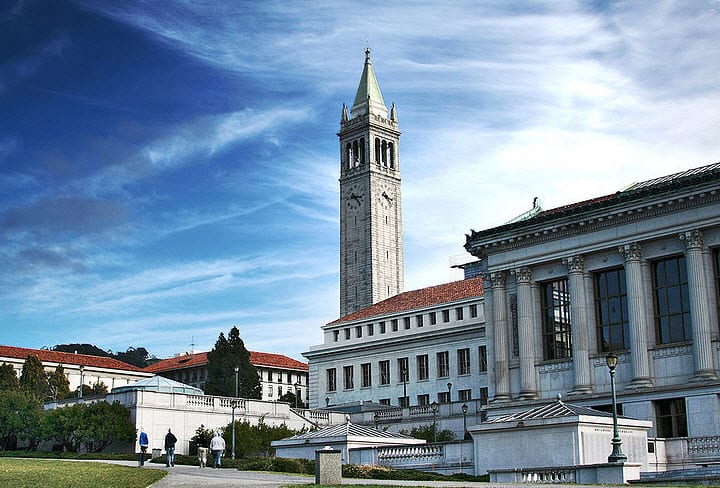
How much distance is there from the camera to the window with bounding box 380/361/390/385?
9762 cm

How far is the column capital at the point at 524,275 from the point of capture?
6075 cm

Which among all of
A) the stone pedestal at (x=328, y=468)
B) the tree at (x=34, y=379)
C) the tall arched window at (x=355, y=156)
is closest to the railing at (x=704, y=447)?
the stone pedestal at (x=328, y=468)

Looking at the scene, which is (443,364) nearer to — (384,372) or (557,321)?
(384,372)

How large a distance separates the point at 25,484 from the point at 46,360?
394 ft

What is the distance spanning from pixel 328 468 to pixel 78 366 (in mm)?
123014

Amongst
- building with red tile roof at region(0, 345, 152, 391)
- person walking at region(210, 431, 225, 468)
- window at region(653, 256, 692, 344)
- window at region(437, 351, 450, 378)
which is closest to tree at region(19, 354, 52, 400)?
building with red tile roof at region(0, 345, 152, 391)

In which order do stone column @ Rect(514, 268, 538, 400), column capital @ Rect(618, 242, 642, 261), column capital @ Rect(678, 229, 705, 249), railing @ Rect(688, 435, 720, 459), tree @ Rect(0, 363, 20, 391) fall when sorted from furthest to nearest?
tree @ Rect(0, 363, 20, 391)
stone column @ Rect(514, 268, 538, 400)
column capital @ Rect(618, 242, 642, 261)
column capital @ Rect(678, 229, 705, 249)
railing @ Rect(688, 435, 720, 459)

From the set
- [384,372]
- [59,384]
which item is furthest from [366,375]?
[59,384]

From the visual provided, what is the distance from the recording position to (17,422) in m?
67.6

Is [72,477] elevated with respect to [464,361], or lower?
lower

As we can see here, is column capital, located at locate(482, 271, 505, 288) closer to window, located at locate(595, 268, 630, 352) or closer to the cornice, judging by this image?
the cornice

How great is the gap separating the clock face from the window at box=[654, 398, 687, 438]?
295ft

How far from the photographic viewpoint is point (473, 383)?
291 ft

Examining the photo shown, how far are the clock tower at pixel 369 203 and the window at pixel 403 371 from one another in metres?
37.0
